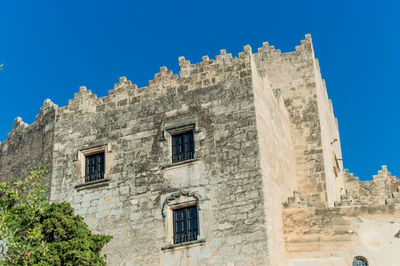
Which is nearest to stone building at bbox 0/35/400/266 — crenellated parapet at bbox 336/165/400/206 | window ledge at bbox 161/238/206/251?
window ledge at bbox 161/238/206/251

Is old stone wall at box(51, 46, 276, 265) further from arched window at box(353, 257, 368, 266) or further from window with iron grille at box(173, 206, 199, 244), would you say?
arched window at box(353, 257, 368, 266)

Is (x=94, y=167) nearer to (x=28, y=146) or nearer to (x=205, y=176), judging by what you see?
(x=28, y=146)

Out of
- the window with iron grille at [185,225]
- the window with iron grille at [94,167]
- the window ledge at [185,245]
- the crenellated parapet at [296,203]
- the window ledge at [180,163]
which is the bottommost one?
the window ledge at [185,245]

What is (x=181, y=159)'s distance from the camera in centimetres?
2377

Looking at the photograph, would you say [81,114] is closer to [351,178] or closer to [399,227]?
[399,227]

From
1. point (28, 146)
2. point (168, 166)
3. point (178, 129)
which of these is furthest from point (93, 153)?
point (28, 146)

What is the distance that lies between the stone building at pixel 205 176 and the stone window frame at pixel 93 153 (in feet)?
0.12

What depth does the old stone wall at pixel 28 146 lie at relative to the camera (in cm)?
2680

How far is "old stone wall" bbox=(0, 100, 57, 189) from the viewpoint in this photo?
2680 cm

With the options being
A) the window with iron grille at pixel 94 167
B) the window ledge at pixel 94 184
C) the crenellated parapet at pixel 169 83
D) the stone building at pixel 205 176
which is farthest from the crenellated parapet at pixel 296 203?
the window with iron grille at pixel 94 167

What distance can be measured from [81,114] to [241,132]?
6.37 m

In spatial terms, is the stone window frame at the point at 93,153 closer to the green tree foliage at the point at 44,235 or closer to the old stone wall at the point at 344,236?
the green tree foliage at the point at 44,235

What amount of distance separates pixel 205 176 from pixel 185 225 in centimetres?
166

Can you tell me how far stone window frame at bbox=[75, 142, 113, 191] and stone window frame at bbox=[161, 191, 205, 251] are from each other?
2.59 m
